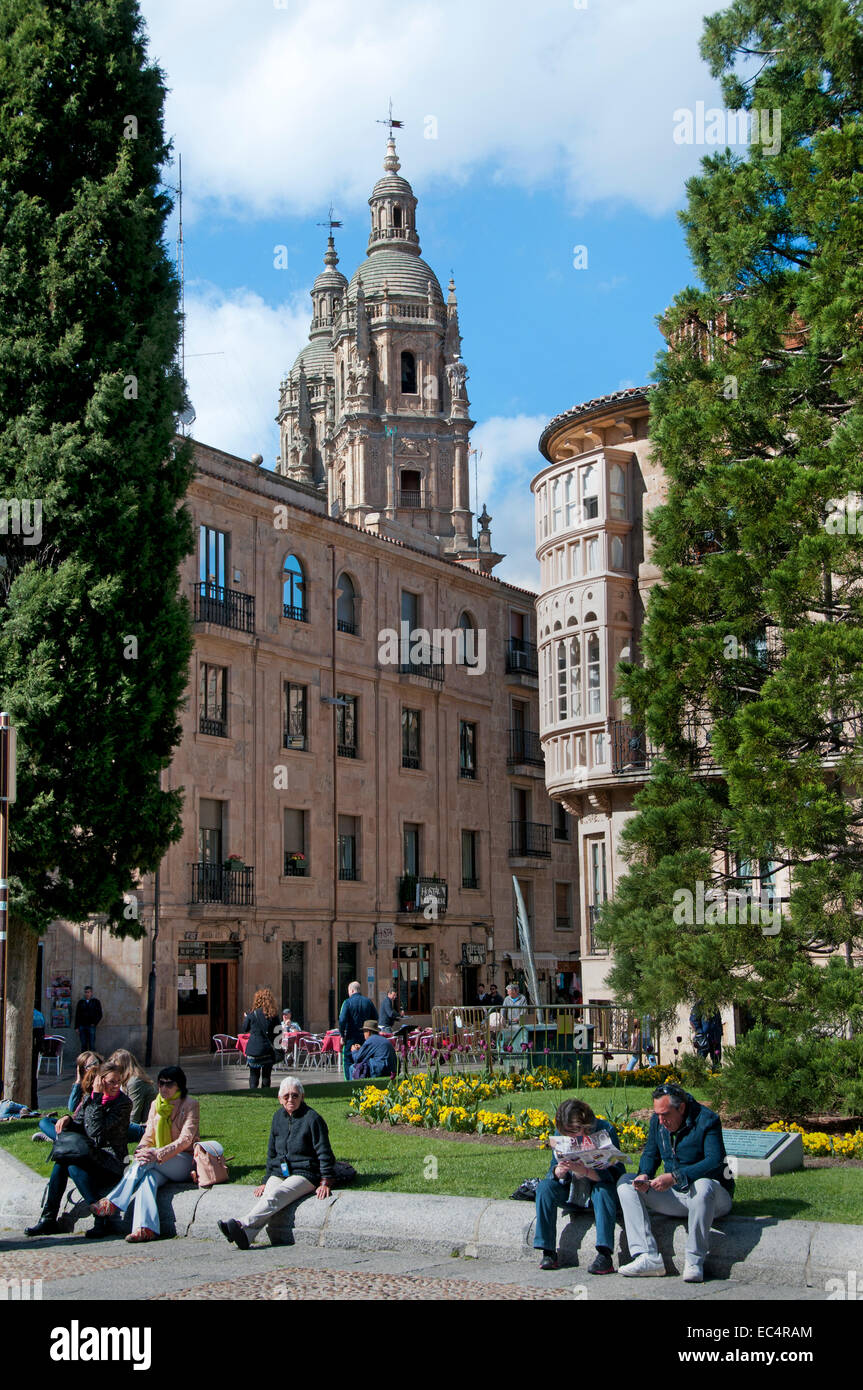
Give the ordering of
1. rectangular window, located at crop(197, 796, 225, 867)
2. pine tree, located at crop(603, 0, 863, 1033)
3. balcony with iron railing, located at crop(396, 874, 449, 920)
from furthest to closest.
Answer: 1. balcony with iron railing, located at crop(396, 874, 449, 920)
2. rectangular window, located at crop(197, 796, 225, 867)
3. pine tree, located at crop(603, 0, 863, 1033)

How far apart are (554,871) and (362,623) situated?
13.3m

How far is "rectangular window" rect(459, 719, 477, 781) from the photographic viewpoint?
46906 millimetres

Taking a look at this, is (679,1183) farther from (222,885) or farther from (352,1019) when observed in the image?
(222,885)

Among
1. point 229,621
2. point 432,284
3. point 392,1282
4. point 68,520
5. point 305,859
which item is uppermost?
point 432,284

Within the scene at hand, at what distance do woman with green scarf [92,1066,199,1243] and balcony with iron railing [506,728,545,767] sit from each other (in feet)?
121

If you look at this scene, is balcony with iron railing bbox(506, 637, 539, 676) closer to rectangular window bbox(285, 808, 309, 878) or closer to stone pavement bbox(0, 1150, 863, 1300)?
rectangular window bbox(285, 808, 309, 878)

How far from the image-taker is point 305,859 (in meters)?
38.8

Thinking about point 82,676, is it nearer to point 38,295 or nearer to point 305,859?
point 38,295

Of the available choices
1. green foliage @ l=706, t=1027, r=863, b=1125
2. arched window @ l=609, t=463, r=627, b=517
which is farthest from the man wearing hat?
arched window @ l=609, t=463, r=627, b=517

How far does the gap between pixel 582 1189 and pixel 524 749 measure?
131 feet

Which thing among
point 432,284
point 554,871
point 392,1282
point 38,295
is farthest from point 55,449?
point 432,284

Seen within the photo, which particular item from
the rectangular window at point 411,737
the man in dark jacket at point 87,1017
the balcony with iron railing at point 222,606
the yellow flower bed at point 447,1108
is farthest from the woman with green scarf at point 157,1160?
the rectangular window at point 411,737

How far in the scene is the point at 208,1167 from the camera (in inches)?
457

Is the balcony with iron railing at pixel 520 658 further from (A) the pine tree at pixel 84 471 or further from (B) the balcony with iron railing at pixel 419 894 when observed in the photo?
(A) the pine tree at pixel 84 471
